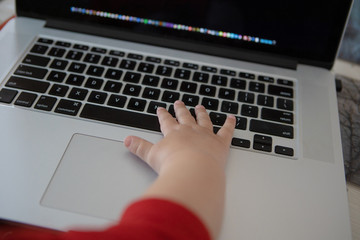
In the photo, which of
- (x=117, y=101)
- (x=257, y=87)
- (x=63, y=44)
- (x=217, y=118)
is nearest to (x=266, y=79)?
(x=257, y=87)

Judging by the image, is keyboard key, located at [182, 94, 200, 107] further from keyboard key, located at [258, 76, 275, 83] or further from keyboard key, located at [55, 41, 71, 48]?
keyboard key, located at [55, 41, 71, 48]

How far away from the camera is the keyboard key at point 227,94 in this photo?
2.01ft

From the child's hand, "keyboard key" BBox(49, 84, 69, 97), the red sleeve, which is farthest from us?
"keyboard key" BBox(49, 84, 69, 97)

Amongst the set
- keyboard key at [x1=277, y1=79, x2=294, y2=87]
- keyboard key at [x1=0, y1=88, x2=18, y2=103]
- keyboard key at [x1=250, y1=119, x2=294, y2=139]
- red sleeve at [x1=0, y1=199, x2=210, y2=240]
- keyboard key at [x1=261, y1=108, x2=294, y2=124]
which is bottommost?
red sleeve at [x1=0, y1=199, x2=210, y2=240]

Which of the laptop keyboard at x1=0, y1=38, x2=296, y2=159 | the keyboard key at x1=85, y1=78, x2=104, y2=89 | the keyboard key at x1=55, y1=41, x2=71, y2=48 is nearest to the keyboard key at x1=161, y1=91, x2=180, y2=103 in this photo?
the laptop keyboard at x1=0, y1=38, x2=296, y2=159

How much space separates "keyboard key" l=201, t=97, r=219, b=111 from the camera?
0.60 m

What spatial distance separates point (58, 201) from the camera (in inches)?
18.5

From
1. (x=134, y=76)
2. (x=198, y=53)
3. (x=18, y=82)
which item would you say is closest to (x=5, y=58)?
(x=18, y=82)

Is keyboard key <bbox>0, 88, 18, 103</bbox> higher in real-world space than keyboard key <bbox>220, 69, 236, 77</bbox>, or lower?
lower

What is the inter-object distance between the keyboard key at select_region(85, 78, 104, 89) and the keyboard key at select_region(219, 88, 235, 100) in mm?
188

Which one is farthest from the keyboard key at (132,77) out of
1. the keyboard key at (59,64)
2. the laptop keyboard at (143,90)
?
the keyboard key at (59,64)

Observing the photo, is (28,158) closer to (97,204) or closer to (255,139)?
(97,204)

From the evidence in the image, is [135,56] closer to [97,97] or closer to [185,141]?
[97,97]

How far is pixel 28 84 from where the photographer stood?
23.5 inches
